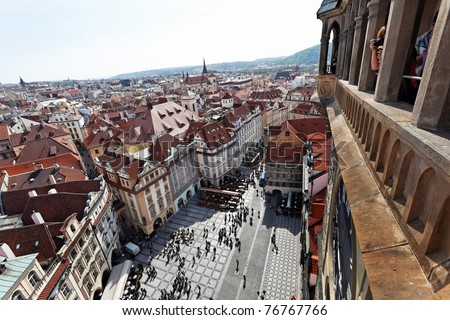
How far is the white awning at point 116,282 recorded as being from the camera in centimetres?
2172

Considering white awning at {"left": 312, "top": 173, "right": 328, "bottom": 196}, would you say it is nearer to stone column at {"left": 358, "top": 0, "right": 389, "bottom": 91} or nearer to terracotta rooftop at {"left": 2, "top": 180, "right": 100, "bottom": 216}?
stone column at {"left": 358, "top": 0, "right": 389, "bottom": 91}

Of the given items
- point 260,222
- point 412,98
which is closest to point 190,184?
point 260,222

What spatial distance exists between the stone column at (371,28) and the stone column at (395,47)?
1803 millimetres

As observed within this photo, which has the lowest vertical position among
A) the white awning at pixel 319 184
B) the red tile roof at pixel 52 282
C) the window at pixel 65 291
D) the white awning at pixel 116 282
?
the white awning at pixel 116 282

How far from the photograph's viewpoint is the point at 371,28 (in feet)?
Result: 18.8

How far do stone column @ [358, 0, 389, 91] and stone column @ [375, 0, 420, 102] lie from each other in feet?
5.91

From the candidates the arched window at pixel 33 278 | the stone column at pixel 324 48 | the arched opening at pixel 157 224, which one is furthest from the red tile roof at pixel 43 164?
the stone column at pixel 324 48

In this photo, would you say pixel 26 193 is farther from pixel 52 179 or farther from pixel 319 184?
pixel 319 184

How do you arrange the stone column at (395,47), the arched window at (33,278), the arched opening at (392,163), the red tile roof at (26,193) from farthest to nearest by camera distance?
the red tile roof at (26,193)
the arched window at (33,278)
the stone column at (395,47)
the arched opening at (392,163)

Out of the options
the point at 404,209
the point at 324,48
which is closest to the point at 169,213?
the point at 324,48

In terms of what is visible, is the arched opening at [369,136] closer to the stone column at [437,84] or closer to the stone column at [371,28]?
the stone column at [437,84]

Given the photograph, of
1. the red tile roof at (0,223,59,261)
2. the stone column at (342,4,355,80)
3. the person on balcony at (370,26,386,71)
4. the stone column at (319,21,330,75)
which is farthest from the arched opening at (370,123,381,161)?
the red tile roof at (0,223,59,261)

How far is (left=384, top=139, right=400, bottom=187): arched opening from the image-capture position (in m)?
3.39

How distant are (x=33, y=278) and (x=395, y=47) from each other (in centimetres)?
2317
